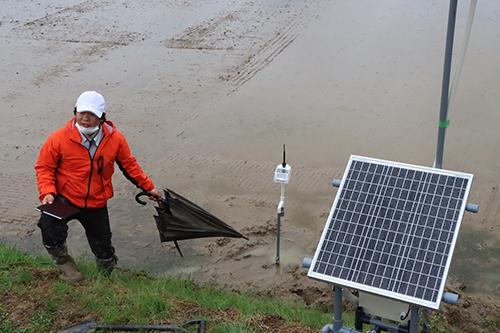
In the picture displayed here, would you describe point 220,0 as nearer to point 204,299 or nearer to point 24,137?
point 24,137

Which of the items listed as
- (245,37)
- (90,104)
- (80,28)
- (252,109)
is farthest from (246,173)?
(80,28)

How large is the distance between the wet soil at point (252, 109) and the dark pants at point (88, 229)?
983 mm

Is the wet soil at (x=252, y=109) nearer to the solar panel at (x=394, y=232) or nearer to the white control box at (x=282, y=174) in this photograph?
the white control box at (x=282, y=174)

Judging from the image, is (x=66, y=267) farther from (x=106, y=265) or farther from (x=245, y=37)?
(x=245, y=37)

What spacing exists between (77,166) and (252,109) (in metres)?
4.97

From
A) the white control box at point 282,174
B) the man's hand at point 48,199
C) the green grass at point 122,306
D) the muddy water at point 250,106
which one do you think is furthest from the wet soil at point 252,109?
the man's hand at point 48,199

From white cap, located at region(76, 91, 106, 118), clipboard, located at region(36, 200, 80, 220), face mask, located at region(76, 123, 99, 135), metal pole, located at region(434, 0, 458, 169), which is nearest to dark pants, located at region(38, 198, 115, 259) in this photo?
clipboard, located at region(36, 200, 80, 220)

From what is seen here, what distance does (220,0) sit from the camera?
13.8m

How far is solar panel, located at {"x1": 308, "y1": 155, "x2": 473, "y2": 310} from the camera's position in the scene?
255 centimetres

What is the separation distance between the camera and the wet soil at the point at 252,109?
566 cm

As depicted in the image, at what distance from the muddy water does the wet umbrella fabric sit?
0.72 meters

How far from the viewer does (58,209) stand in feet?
12.9

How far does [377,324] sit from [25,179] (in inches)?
233

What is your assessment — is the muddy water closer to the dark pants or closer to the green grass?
the green grass
